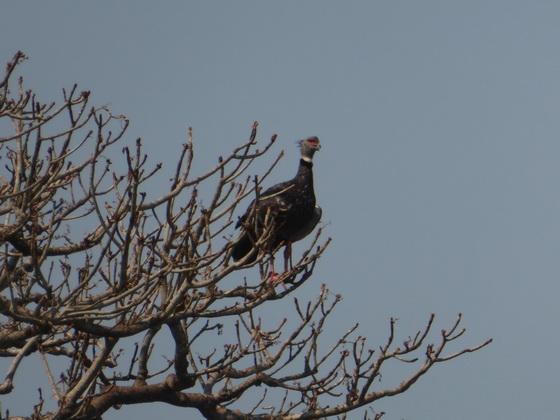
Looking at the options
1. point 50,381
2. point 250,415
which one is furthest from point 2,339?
point 250,415

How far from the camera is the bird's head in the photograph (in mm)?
12328

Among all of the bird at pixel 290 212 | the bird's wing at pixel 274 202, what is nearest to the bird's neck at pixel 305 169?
the bird at pixel 290 212

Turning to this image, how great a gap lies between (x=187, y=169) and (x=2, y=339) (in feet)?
6.49

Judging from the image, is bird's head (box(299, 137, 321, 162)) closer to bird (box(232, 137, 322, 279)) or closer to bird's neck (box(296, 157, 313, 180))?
bird's neck (box(296, 157, 313, 180))

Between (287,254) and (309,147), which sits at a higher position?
(309,147)

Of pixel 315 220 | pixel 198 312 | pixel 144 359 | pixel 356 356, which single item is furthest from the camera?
pixel 315 220

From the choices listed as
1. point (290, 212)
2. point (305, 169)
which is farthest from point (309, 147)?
point (290, 212)

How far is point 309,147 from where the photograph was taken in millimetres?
12445

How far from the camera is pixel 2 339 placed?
23.6ft

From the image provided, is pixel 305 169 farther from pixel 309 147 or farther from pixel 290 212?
pixel 290 212

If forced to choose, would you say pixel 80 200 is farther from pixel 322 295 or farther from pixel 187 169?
pixel 322 295

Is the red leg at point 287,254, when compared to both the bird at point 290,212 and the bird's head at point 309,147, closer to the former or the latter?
the bird at point 290,212

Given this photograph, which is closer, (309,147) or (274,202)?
(274,202)

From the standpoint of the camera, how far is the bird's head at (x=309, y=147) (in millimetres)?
12328
